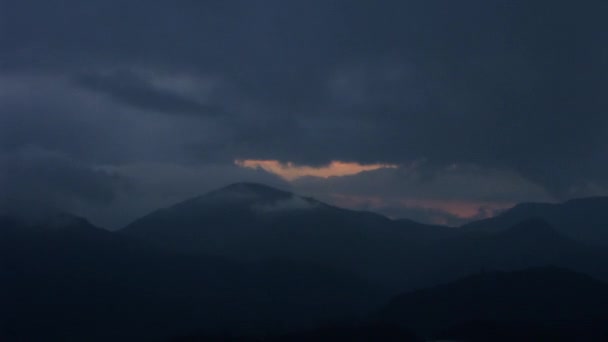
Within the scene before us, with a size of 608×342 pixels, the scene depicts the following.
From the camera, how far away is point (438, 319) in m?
115

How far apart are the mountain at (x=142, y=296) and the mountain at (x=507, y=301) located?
20839 millimetres

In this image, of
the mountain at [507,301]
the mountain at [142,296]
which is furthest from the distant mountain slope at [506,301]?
the mountain at [142,296]

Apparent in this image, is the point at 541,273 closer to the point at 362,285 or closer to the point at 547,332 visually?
the point at 547,332

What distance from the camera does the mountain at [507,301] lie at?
10769cm

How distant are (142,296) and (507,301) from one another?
275ft

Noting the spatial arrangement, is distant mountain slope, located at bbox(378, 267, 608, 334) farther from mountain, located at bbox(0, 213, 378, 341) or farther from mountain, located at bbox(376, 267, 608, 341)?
mountain, located at bbox(0, 213, 378, 341)

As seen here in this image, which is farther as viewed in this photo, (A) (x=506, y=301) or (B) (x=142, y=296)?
(B) (x=142, y=296)

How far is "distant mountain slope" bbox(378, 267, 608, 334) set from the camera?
108 metres

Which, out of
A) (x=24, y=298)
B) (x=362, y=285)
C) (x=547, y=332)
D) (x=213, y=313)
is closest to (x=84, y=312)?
(x=24, y=298)

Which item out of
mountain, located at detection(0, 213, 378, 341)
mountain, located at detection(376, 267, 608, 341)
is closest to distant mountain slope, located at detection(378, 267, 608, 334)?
mountain, located at detection(376, 267, 608, 341)

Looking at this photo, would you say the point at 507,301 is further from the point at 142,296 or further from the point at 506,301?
the point at 142,296

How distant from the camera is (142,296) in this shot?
164 m

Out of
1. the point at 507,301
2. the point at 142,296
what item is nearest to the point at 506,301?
the point at 507,301

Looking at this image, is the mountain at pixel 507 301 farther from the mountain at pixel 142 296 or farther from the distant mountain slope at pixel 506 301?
the mountain at pixel 142 296
